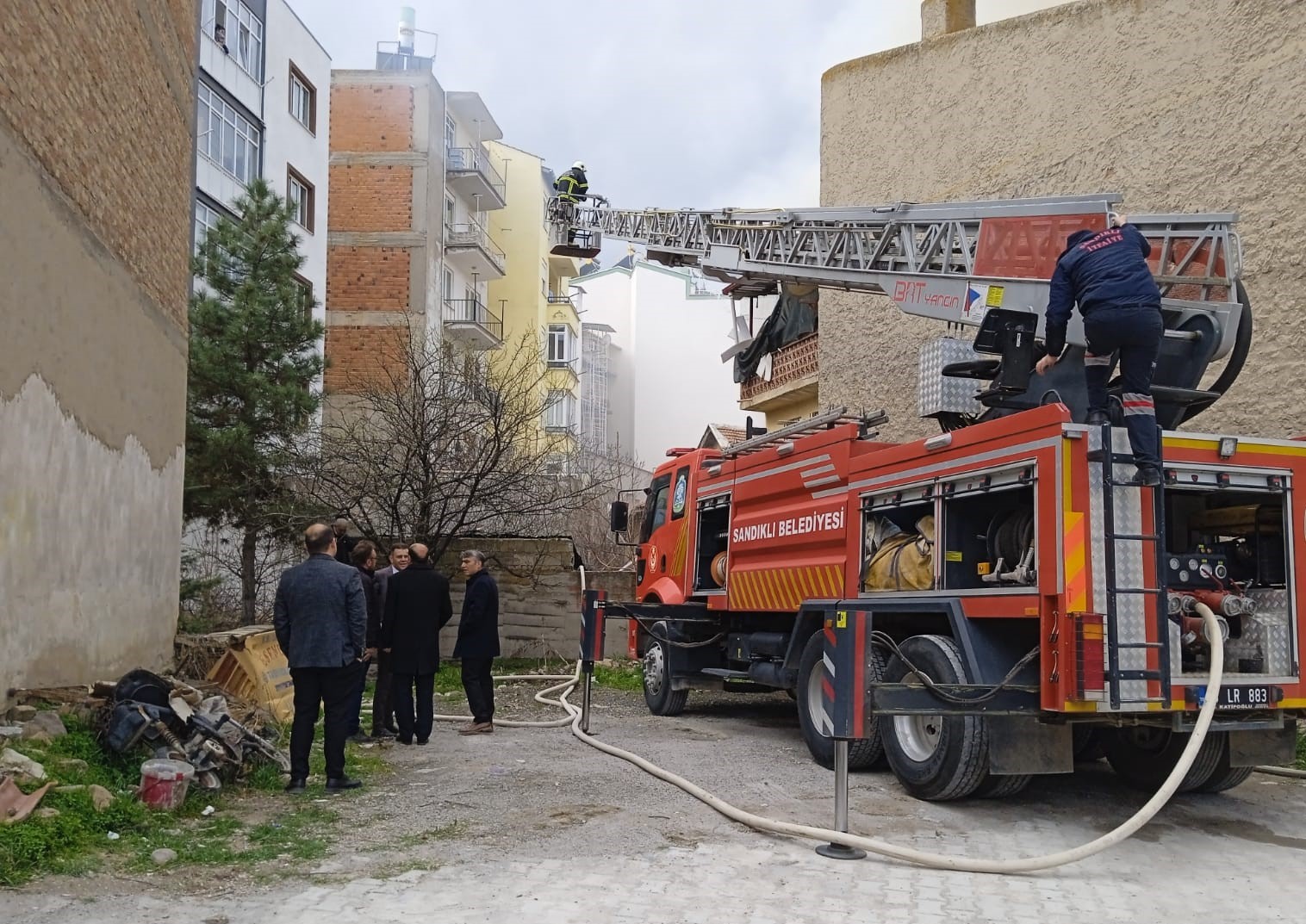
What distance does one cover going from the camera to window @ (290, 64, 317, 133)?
89.0 feet

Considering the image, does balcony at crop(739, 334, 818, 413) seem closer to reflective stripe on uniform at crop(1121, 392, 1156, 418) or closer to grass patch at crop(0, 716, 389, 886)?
reflective stripe on uniform at crop(1121, 392, 1156, 418)

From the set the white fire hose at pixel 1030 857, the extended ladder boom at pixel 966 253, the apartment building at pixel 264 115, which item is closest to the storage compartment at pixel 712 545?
the extended ladder boom at pixel 966 253

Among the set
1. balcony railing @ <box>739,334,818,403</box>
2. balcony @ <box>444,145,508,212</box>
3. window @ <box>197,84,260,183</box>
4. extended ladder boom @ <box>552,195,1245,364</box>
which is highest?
balcony @ <box>444,145,508,212</box>

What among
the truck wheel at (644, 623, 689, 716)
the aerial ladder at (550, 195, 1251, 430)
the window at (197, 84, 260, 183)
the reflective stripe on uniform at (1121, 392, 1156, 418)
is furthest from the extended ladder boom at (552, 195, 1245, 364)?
the window at (197, 84, 260, 183)

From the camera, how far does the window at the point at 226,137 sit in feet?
73.6

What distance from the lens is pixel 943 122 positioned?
51.6ft

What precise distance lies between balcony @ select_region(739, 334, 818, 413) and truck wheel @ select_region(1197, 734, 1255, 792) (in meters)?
12.3

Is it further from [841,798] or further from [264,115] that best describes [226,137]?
[841,798]

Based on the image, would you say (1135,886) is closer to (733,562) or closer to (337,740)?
(337,740)

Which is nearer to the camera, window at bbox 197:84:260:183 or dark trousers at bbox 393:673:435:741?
dark trousers at bbox 393:673:435:741

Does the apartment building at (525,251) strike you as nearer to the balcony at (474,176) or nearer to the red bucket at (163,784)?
the balcony at (474,176)

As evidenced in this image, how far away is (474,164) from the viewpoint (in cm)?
3634

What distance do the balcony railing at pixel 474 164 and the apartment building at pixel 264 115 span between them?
593 centimetres

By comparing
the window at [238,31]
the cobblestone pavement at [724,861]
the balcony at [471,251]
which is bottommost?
the cobblestone pavement at [724,861]
